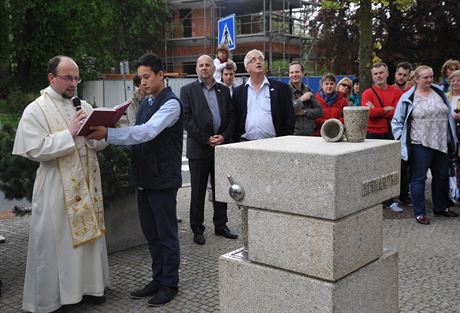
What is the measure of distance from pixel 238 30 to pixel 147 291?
108ft

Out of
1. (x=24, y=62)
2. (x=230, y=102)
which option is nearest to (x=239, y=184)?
(x=230, y=102)

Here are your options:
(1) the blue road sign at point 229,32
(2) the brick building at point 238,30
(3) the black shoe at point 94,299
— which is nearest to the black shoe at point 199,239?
(3) the black shoe at point 94,299

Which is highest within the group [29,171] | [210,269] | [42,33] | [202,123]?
[42,33]

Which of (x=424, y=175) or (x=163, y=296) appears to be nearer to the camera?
(x=163, y=296)

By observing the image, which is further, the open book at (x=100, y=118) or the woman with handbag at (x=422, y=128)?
the woman with handbag at (x=422, y=128)

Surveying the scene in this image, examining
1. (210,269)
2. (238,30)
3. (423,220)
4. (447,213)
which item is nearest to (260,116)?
(210,269)

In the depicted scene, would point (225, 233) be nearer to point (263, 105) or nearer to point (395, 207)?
point (263, 105)

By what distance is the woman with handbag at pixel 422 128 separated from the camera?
7.15 m

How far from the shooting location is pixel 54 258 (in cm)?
443

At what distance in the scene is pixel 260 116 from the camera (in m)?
6.03

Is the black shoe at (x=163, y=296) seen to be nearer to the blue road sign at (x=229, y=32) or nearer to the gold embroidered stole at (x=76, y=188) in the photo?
the gold embroidered stole at (x=76, y=188)

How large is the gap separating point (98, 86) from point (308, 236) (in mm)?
28331

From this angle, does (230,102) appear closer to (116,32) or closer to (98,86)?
(98,86)

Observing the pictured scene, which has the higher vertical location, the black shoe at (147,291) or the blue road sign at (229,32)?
the blue road sign at (229,32)
